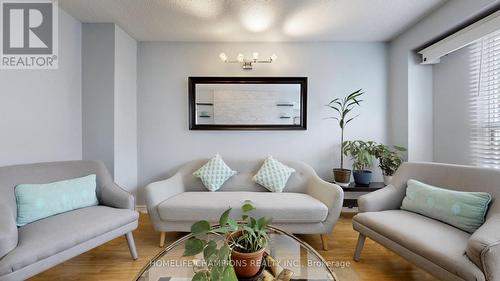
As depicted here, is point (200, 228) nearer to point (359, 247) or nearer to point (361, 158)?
point (359, 247)

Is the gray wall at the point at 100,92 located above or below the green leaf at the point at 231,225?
above

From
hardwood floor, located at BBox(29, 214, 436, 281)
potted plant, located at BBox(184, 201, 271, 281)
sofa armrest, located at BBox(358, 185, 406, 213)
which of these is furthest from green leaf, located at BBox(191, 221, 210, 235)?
sofa armrest, located at BBox(358, 185, 406, 213)

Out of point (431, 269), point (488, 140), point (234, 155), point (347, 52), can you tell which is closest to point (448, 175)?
point (488, 140)

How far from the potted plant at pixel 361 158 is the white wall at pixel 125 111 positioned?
8.75ft

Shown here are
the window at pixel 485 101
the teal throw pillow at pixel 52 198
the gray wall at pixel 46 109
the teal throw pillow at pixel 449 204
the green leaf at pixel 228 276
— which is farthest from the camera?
the window at pixel 485 101

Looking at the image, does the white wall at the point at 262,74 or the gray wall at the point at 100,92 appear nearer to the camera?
the gray wall at the point at 100,92

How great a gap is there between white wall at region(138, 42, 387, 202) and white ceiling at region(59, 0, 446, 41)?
0.52ft

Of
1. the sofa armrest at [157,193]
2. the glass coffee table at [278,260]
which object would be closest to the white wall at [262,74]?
the sofa armrest at [157,193]

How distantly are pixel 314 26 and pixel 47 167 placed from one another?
9.60 feet

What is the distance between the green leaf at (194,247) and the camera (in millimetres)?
924

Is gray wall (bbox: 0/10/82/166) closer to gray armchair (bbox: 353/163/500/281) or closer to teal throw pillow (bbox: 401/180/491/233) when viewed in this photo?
gray armchair (bbox: 353/163/500/281)

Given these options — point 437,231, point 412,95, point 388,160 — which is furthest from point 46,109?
point 412,95

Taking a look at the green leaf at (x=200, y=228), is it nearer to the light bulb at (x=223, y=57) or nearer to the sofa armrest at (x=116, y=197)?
the sofa armrest at (x=116, y=197)

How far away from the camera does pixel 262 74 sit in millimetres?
2941
